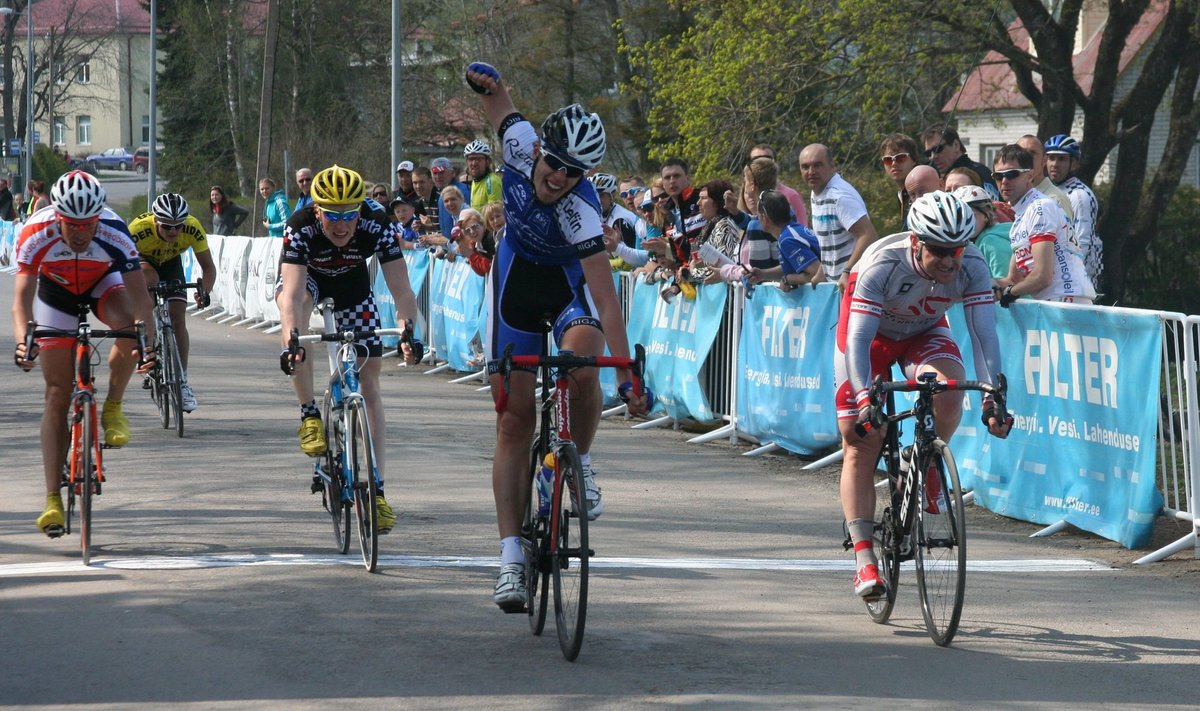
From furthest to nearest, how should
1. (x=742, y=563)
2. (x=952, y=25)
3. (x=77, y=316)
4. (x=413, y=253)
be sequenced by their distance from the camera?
(x=952, y=25) < (x=413, y=253) < (x=77, y=316) < (x=742, y=563)

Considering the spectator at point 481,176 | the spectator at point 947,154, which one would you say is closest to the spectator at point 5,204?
the spectator at point 481,176

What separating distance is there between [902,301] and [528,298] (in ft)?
5.13

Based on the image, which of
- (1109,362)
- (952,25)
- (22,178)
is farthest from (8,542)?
(22,178)

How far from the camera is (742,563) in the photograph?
8.36m

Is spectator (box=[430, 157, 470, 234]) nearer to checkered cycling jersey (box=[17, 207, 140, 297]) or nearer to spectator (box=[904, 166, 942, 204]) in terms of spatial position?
spectator (box=[904, 166, 942, 204])

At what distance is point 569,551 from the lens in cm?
615

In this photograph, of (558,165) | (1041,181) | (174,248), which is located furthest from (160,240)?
(558,165)

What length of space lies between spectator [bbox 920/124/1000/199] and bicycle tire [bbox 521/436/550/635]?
6.02 m

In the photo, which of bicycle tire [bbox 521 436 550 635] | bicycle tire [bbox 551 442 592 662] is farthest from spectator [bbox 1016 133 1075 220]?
bicycle tire [bbox 551 442 592 662]

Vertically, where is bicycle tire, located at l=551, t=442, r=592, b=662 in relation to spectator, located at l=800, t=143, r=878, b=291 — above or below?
below

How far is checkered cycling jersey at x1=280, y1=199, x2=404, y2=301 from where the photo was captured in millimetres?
8641

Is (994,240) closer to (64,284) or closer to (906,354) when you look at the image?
(906,354)

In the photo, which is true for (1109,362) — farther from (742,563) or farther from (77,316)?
(77,316)

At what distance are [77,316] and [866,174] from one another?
69.2 ft
